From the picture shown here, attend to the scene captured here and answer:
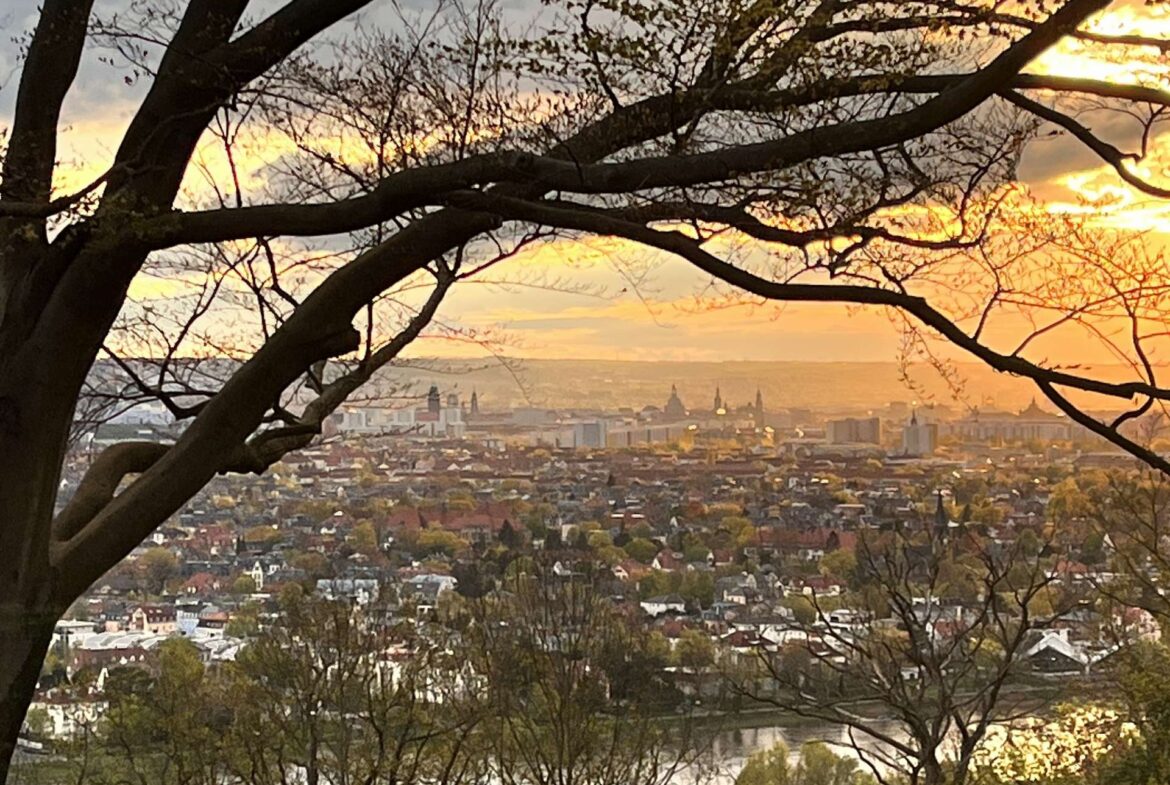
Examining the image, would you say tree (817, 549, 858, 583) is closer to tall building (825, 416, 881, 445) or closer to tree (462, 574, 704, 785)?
tall building (825, 416, 881, 445)

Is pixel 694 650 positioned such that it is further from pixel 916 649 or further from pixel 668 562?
pixel 916 649

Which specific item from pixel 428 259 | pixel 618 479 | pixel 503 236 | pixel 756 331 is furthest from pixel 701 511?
pixel 428 259

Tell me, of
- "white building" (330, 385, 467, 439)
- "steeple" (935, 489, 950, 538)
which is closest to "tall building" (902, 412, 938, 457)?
"steeple" (935, 489, 950, 538)

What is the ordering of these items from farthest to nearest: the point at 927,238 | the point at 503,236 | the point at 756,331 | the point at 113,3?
1. the point at 756,331
2. the point at 503,236
3. the point at 113,3
4. the point at 927,238

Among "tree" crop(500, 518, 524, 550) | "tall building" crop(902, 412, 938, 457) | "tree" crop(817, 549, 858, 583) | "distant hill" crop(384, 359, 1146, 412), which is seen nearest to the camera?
"distant hill" crop(384, 359, 1146, 412)

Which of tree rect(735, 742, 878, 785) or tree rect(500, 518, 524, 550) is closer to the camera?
tree rect(500, 518, 524, 550)

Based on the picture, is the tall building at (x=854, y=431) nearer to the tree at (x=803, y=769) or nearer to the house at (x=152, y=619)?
the tree at (x=803, y=769)

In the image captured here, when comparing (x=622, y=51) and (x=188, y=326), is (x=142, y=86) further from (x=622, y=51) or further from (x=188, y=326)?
(x=622, y=51)

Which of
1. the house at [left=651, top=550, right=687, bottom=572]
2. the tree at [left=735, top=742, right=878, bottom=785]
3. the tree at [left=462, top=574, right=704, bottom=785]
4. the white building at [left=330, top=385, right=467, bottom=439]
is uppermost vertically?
the white building at [left=330, top=385, right=467, bottom=439]

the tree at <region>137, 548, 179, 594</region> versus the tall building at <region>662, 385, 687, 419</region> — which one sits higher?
the tall building at <region>662, 385, 687, 419</region>
